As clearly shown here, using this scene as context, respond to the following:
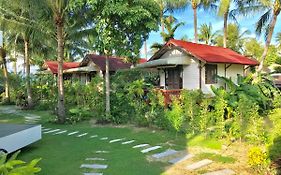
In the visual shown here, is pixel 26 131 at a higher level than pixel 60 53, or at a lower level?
lower

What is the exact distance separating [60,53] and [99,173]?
7.76 m

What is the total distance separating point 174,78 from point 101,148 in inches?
462

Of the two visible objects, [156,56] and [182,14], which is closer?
[156,56]

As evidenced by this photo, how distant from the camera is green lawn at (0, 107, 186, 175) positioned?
624cm

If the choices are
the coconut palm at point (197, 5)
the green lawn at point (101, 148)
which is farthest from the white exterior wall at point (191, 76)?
the coconut palm at point (197, 5)

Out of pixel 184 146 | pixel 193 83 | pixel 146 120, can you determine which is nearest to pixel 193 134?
pixel 184 146

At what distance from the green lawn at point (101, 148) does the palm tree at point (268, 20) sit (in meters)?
12.1

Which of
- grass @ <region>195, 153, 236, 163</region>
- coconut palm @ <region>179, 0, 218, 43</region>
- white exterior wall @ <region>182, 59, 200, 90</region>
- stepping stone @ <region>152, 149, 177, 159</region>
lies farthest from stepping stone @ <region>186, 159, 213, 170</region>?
coconut palm @ <region>179, 0, 218, 43</region>

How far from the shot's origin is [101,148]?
8.16 m

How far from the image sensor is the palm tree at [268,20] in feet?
60.8

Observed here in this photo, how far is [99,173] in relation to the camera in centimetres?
597

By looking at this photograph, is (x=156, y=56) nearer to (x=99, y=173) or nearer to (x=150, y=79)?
(x=150, y=79)

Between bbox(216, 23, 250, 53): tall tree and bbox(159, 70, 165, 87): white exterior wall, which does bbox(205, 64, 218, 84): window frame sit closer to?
bbox(159, 70, 165, 87): white exterior wall

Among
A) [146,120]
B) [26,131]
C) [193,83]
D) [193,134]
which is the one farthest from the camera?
[193,83]
